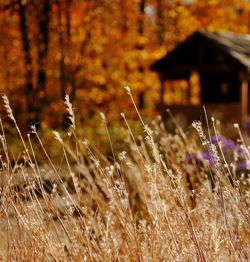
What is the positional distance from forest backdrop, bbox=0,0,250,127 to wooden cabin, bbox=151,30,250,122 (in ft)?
3.09

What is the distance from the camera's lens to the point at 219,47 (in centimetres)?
2044

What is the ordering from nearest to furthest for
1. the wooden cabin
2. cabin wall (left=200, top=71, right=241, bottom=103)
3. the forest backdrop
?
the forest backdrop < the wooden cabin < cabin wall (left=200, top=71, right=241, bottom=103)

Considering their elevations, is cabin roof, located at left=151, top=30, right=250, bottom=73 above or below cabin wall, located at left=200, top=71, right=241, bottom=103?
above

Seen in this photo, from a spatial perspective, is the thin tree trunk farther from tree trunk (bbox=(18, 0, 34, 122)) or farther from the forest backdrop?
tree trunk (bbox=(18, 0, 34, 122))

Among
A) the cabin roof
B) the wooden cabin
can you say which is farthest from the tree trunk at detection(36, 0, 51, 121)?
the cabin roof

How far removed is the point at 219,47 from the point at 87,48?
A: 438 centimetres

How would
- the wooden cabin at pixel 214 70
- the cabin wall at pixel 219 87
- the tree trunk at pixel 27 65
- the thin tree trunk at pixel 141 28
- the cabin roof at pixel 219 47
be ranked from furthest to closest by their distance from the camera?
the cabin wall at pixel 219 87, the thin tree trunk at pixel 141 28, the wooden cabin at pixel 214 70, the cabin roof at pixel 219 47, the tree trunk at pixel 27 65

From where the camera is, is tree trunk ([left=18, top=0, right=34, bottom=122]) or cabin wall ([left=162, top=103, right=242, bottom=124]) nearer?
tree trunk ([left=18, top=0, right=34, bottom=122])

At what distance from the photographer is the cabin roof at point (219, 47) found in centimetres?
2014

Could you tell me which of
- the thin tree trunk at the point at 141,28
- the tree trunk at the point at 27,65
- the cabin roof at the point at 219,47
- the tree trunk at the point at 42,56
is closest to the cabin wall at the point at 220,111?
the cabin roof at the point at 219,47

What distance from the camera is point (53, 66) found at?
1741 centimetres

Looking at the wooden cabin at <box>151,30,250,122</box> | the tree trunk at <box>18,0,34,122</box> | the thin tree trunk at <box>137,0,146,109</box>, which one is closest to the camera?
the tree trunk at <box>18,0,34,122</box>

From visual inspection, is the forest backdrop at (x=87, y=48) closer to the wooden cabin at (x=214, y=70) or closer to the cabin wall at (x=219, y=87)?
the wooden cabin at (x=214, y=70)

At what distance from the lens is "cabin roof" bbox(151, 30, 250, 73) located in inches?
793
